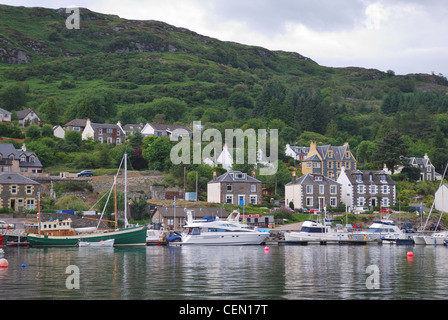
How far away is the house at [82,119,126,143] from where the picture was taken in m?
131

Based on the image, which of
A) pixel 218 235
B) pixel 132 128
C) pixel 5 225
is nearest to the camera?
pixel 218 235

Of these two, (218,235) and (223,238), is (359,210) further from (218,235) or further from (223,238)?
(218,235)

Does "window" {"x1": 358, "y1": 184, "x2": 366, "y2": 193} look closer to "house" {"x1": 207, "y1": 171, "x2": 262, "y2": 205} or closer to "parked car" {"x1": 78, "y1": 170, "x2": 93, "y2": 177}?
"house" {"x1": 207, "y1": 171, "x2": 262, "y2": 205}

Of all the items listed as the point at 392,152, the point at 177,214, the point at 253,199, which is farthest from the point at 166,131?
the point at 177,214

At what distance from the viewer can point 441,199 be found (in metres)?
97.0

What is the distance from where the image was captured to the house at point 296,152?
123062mm

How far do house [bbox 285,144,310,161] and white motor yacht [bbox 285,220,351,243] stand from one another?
47.6 m

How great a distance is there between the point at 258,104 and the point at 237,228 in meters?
108

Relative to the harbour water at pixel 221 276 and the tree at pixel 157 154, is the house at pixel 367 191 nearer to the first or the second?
the tree at pixel 157 154

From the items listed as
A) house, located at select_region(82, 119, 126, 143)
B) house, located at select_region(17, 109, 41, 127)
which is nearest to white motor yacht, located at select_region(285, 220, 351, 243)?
house, located at select_region(82, 119, 126, 143)

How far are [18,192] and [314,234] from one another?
40330 mm

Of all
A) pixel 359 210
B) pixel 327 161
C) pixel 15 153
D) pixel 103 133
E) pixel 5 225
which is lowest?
pixel 5 225
